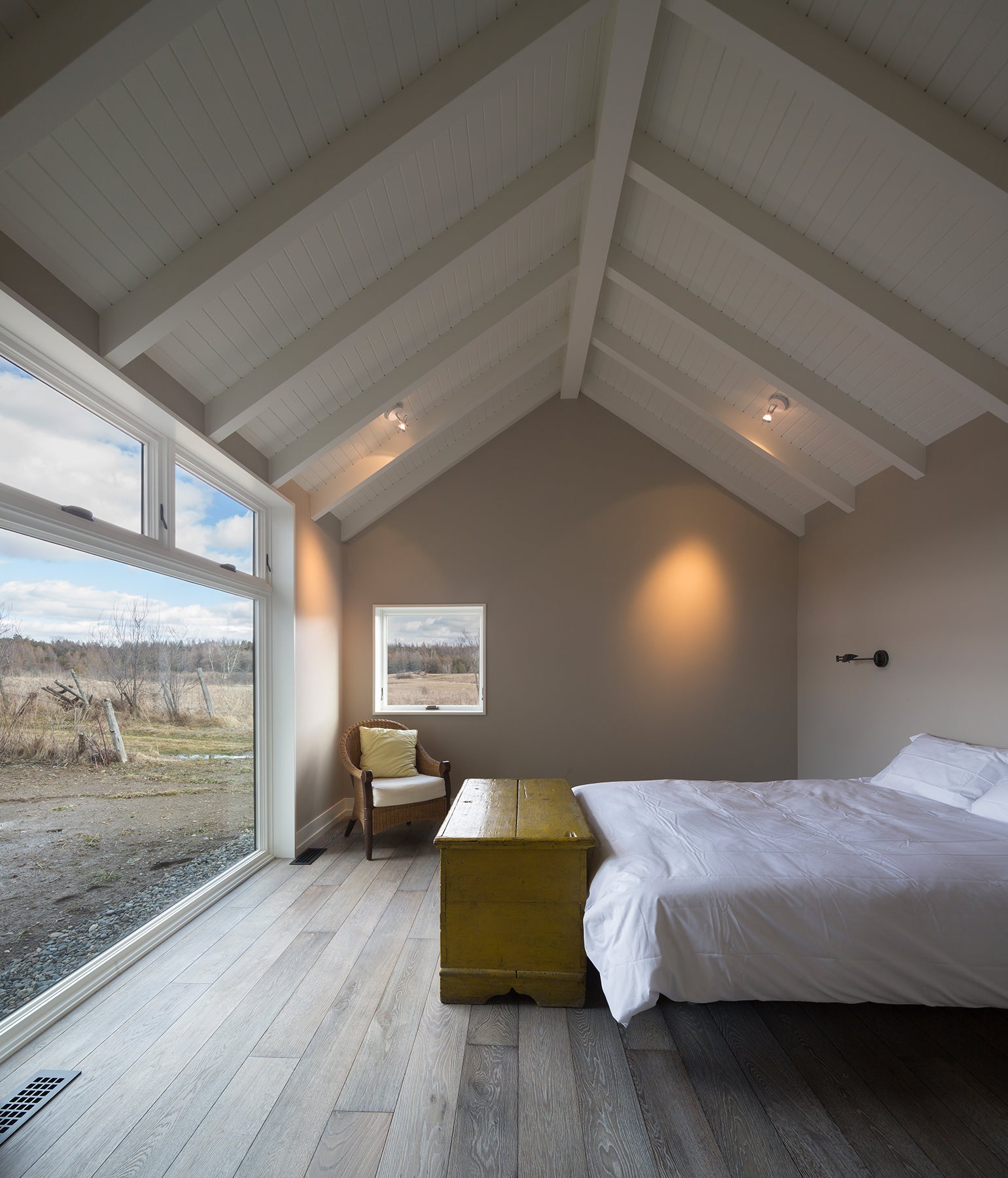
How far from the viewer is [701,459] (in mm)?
5379

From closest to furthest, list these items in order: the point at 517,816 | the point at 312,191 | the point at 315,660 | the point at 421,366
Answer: the point at 312,191 < the point at 517,816 < the point at 421,366 < the point at 315,660

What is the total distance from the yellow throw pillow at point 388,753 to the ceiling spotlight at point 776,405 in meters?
3.25

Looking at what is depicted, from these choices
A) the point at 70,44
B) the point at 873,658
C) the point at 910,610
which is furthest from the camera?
the point at 873,658

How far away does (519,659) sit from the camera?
5.43 m

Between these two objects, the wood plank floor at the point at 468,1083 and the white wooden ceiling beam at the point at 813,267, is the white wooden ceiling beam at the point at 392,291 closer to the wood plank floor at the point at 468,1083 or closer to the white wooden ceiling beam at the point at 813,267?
the white wooden ceiling beam at the point at 813,267

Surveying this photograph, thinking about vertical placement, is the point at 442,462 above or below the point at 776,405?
below

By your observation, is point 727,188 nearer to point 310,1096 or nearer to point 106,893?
point 310,1096

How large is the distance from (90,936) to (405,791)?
2069 millimetres

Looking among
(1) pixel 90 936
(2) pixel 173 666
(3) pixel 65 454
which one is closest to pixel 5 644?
(3) pixel 65 454

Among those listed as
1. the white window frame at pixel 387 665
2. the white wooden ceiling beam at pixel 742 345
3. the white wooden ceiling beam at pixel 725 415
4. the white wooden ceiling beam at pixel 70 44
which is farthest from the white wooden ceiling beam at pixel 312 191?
the white window frame at pixel 387 665

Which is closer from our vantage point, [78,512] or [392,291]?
[78,512]

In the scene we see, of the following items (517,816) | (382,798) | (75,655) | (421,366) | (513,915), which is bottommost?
(382,798)

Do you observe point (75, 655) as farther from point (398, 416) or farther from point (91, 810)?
point (398, 416)

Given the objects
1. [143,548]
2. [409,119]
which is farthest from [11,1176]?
[409,119]
